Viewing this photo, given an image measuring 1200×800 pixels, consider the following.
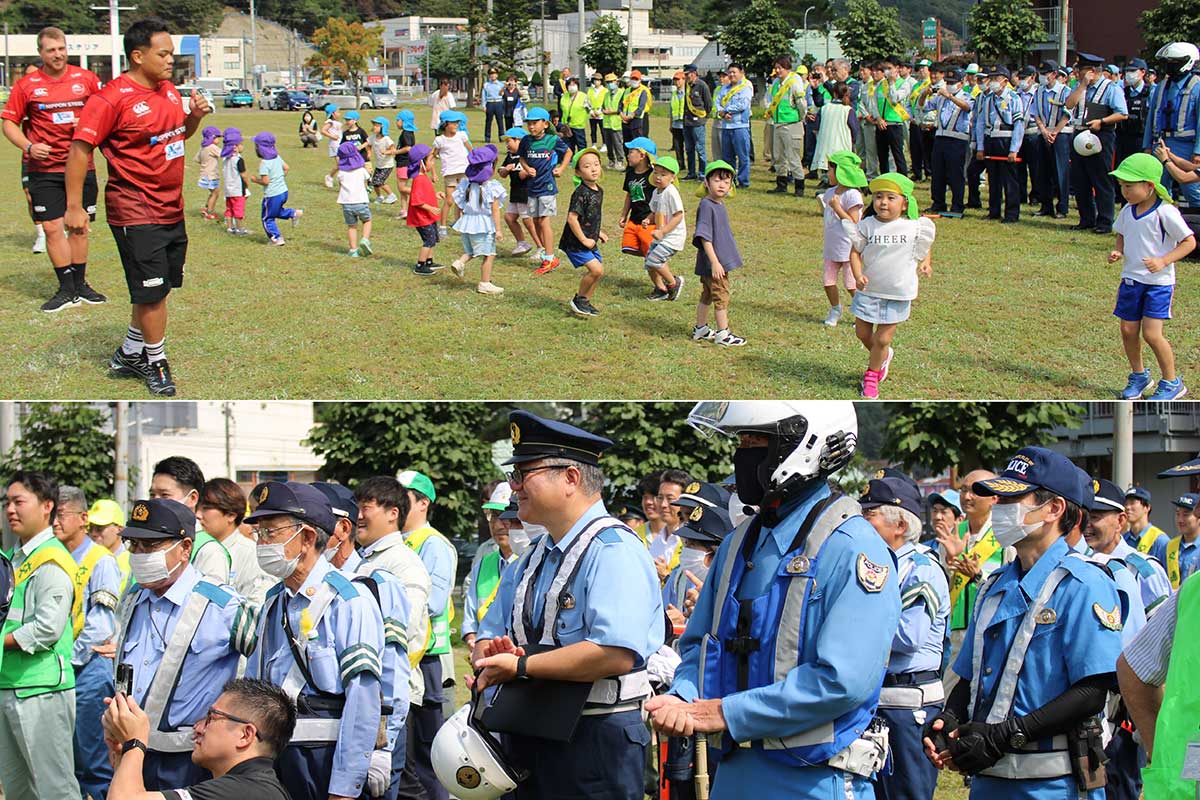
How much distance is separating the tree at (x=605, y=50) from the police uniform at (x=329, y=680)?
45624 millimetres

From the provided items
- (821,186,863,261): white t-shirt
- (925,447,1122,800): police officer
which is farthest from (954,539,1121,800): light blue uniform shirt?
(821,186,863,261): white t-shirt

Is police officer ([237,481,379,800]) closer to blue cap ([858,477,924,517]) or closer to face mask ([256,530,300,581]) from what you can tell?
face mask ([256,530,300,581])

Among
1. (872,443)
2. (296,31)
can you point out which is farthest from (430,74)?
(872,443)

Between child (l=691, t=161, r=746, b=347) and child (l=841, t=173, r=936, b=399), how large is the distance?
1.62 meters

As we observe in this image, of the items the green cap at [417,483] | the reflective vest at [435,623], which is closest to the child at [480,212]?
the green cap at [417,483]

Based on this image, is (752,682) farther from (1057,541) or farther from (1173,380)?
(1173,380)

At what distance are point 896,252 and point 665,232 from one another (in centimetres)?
374

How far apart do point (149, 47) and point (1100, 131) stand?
13.4m

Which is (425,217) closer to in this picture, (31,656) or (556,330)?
(556,330)

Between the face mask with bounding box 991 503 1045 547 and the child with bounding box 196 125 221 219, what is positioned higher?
the child with bounding box 196 125 221 219

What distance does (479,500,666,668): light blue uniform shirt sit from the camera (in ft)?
13.6

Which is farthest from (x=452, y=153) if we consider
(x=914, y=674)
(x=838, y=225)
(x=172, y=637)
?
(x=172, y=637)

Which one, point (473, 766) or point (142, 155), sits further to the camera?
point (142, 155)

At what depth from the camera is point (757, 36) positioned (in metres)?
48.0
